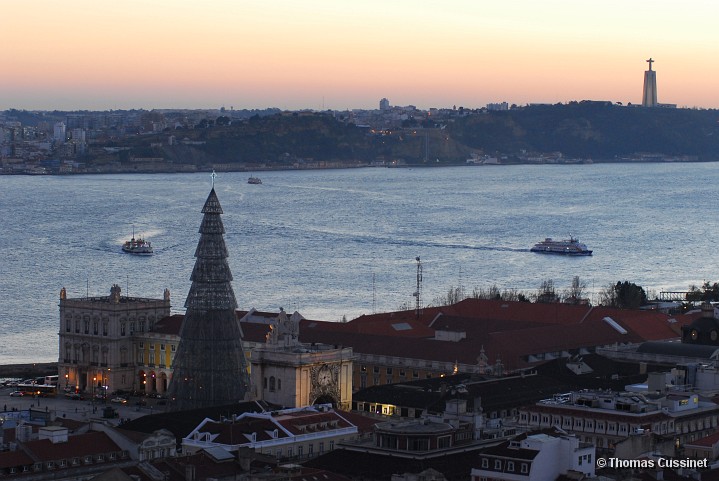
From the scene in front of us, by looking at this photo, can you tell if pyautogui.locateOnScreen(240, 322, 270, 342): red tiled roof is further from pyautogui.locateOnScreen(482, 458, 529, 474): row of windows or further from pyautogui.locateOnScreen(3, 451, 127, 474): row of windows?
pyautogui.locateOnScreen(482, 458, 529, 474): row of windows

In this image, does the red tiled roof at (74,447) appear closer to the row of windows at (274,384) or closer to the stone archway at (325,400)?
the row of windows at (274,384)

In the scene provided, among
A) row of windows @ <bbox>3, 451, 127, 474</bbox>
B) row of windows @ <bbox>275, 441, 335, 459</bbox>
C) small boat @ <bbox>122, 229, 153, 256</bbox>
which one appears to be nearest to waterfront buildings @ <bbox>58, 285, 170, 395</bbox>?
row of windows @ <bbox>275, 441, 335, 459</bbox>

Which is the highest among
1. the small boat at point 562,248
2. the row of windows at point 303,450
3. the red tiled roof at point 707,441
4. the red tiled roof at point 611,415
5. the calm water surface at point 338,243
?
the red tiled roof at point 707,441

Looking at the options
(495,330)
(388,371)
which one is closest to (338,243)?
(495,330)

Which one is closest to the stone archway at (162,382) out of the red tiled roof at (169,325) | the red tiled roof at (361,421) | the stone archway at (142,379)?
the stone archway at (142,379)

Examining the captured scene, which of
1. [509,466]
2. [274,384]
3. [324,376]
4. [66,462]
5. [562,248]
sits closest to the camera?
[509,466]

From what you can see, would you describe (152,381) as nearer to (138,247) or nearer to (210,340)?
(210,340)
